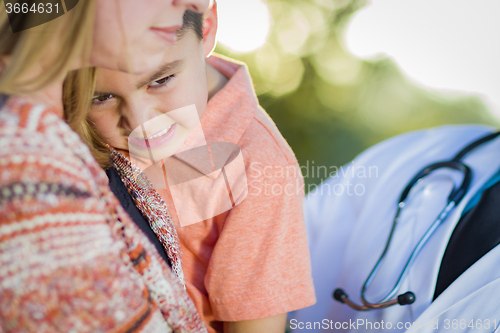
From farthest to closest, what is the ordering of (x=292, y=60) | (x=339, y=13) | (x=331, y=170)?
(x=331, y=170) → (x=292, y=60) → (x=339, y=13)

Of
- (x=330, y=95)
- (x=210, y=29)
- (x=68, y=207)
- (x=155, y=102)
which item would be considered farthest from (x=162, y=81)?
(x=330, y=95)

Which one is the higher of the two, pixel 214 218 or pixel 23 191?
pixel 23 191

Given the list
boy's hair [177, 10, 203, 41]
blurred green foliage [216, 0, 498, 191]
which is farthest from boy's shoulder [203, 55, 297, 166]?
blurred green foliage [216, 0, 498, 191]

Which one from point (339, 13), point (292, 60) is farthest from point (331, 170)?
point (339, 13)

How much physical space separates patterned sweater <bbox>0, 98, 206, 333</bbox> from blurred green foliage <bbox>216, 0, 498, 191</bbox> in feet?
4.21

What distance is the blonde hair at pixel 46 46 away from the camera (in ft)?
1.09

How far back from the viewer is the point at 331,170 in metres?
1.69

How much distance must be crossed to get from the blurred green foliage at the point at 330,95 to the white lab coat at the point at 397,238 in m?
0.80

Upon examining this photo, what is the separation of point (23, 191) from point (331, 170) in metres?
1.52

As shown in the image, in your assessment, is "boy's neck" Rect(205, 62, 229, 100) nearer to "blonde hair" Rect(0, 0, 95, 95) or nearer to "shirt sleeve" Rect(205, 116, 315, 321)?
"shirt sleeve" Rect(205, 116, 315, 321)

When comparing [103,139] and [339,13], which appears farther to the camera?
[339,13]

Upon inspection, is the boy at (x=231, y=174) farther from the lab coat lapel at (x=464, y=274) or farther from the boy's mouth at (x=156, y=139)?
the lab coat lapel at (x=464, y=274)

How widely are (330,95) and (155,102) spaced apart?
4.54 feet

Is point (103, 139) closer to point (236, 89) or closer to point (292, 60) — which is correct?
point (236, 89)
